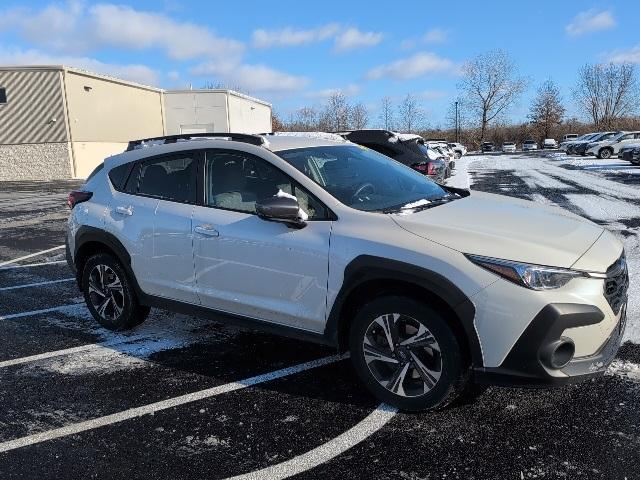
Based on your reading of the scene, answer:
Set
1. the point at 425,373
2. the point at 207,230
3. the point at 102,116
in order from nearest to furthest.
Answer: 1. the point at 425,373
2. the point at 207,230
3. the point at 102,116

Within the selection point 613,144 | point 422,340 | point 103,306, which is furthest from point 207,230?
point 613,144

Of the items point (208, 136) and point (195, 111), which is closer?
point (208, 136)

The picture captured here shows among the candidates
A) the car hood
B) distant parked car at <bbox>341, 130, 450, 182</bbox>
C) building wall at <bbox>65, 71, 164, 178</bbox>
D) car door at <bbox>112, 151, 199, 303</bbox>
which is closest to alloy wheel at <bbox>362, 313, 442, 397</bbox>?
the car hood

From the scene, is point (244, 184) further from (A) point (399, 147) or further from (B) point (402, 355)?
(A) point (399, 147)

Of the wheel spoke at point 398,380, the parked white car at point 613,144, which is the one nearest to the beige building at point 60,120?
the wheel spoke at point 398,380

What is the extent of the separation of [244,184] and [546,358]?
7.75 ft

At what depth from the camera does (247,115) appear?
43844 millimetres

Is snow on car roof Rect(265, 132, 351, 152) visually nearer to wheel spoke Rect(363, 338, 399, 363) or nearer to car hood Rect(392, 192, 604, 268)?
car hood Rect(392, 192, 604, 268)

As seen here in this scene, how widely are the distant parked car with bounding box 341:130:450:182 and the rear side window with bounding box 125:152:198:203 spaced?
8540 mm

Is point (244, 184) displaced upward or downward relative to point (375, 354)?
upward

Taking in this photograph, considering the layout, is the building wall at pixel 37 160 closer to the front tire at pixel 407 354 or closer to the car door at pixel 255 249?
the car door at pixel 255 249

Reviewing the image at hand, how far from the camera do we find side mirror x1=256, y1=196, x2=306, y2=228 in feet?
11.6

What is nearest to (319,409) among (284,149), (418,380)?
(418,380)

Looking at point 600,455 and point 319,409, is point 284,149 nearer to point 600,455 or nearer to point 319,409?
point 319,409
